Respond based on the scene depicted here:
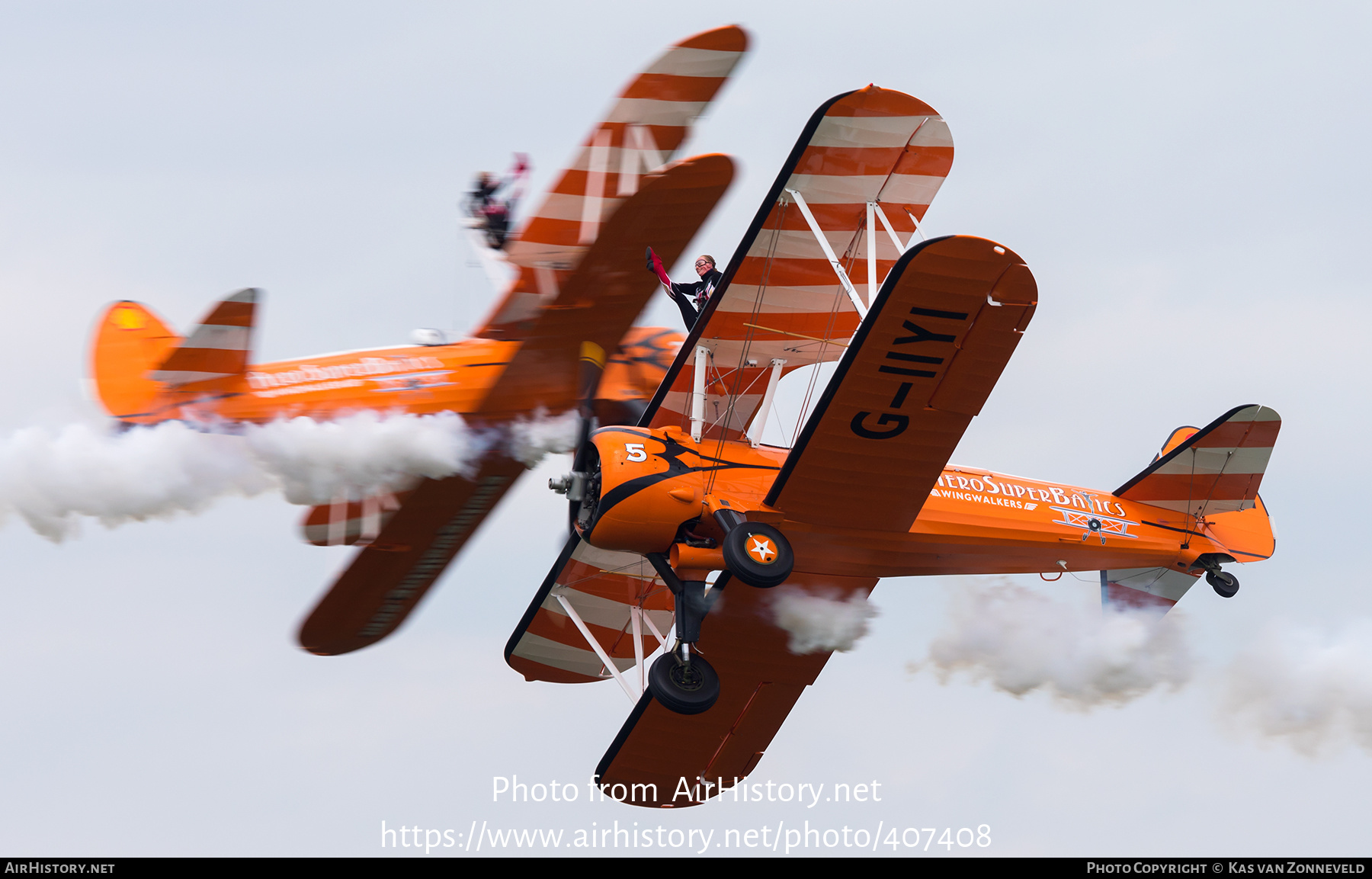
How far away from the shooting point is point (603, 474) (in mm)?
12875

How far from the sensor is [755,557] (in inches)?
489

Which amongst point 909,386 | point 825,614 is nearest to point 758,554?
point 909,386

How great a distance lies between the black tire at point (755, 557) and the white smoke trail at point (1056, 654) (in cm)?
288

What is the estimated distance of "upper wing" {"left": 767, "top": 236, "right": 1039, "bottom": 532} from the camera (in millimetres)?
11836

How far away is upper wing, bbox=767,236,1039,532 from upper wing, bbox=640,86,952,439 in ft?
2.42

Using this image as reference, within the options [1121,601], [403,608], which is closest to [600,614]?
[403,608]

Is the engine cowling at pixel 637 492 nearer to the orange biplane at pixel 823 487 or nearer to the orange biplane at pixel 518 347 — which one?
the orange biplane at pixel 823 487

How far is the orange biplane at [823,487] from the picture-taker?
12445mm

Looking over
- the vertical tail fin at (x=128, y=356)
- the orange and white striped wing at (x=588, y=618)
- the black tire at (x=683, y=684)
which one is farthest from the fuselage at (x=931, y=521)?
the vertical tail fin at (x=128, y=356)

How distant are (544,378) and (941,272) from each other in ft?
16.4

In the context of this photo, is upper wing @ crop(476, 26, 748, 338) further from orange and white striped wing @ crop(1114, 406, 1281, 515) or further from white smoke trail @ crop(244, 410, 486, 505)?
orange and white striped wing @ crop(1114, 406, 1281, 515)

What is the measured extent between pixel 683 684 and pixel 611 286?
404cm

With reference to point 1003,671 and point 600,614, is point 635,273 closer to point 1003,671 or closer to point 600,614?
point 600,614

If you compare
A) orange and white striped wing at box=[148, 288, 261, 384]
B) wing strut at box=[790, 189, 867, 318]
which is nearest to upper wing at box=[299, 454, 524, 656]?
orange and white striped wing at box=[148, 288, 261, 384]
